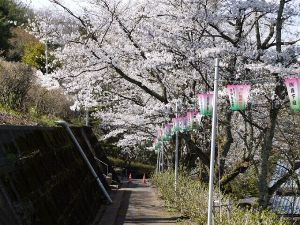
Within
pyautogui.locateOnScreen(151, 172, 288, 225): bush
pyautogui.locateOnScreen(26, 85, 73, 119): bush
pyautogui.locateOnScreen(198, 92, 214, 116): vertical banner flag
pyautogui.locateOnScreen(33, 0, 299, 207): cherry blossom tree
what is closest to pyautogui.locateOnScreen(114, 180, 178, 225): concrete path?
pyautogui.locateOnScreen(151, 172, 288, 225): bush

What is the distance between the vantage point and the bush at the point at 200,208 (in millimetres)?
8062

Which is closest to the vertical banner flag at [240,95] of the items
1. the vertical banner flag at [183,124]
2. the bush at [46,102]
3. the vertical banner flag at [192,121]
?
the vertical banner flag at [192,121]

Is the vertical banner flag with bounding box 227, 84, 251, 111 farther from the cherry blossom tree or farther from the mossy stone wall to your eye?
the mossy stone wall

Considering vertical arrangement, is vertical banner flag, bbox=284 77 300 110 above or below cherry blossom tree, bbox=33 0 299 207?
below

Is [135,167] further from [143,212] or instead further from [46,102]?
[143,212]

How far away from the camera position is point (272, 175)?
20641 millimetres

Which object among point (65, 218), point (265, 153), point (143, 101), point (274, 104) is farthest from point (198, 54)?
point (143, 101)

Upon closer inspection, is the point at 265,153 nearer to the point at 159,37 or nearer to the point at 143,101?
the point at 159,37

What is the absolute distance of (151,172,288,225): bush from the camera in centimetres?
806

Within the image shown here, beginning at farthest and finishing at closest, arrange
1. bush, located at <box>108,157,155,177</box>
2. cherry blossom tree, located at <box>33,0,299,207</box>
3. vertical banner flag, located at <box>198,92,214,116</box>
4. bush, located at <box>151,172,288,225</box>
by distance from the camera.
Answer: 1. bush, located at <box>108,157,155,177</box>
2. cherry blossom tree, located at <box>33,0,299,207</box>
3. vertical banner flag, located at <box>198,92,214,116</box>
4. bush, located at <box>151,172,288,225</box>

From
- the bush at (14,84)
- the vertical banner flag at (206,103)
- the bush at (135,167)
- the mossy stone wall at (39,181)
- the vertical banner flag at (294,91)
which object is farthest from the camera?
the bush at (135,167)

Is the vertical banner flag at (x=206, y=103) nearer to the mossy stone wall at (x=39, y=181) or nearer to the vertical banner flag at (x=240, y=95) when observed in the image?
the vertical banner flag at (x=240, y=95)

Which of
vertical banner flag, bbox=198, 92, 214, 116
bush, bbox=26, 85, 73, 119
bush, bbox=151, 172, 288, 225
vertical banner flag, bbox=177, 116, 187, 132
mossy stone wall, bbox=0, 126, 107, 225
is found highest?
bush, bbox=26, 85, 73, 119

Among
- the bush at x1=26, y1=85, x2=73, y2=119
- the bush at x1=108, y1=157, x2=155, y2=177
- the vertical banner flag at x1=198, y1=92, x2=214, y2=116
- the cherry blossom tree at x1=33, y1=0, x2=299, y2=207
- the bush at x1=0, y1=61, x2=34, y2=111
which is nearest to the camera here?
the vertical banner flag at x1=198, y1=92, x2=214, y2=116
